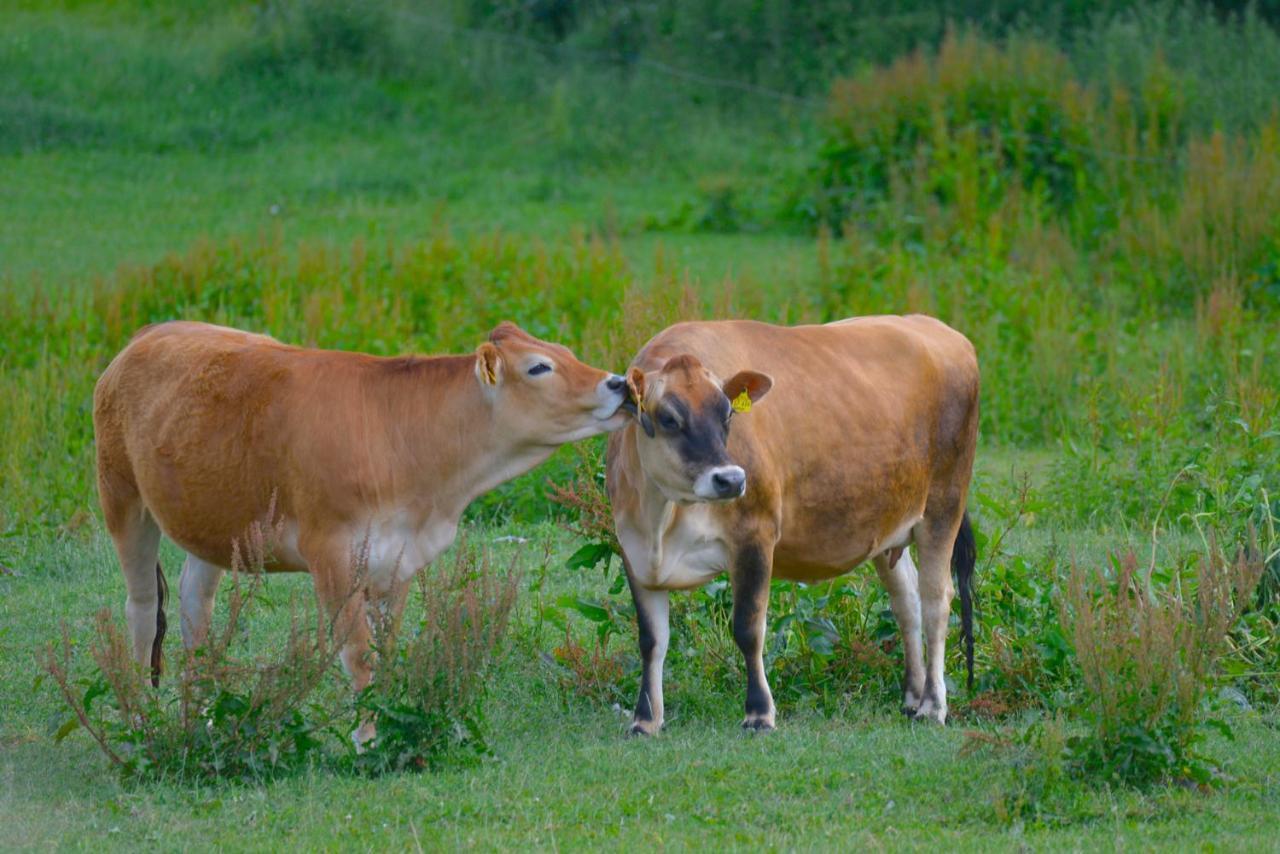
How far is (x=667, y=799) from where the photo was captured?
5480 millimetres

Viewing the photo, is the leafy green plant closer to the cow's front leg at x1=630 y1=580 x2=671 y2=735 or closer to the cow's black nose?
the cow's front leg at x1=630 y1=580 x2=671 y2=735

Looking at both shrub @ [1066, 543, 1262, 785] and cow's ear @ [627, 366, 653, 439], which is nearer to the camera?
shrub @ [1066, 543, 1262, 785]

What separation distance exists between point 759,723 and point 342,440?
5.99 feet

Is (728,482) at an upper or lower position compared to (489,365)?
lower

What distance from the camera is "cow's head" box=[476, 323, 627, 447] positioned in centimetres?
621

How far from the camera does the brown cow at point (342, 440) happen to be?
618 cm

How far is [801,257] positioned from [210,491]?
1013cm

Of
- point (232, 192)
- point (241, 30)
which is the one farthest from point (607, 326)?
point (241, 30)

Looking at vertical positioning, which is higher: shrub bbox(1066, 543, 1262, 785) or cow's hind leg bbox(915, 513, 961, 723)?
shrub bbox(1066, 543, 1262, 785)

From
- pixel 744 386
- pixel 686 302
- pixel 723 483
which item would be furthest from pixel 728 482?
pixel 686 302

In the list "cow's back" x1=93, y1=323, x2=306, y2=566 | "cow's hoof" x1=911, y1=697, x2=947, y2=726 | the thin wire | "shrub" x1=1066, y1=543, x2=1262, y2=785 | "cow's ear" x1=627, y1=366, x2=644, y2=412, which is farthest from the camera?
the thin wire

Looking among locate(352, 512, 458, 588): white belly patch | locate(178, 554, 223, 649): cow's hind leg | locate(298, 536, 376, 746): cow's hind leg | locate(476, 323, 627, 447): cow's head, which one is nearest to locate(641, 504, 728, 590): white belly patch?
locate(476, 323, 627, 447): cow's head

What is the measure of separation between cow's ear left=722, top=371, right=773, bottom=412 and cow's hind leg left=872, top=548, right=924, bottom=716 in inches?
44.4

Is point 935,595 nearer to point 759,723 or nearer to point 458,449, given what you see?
point 759,723
